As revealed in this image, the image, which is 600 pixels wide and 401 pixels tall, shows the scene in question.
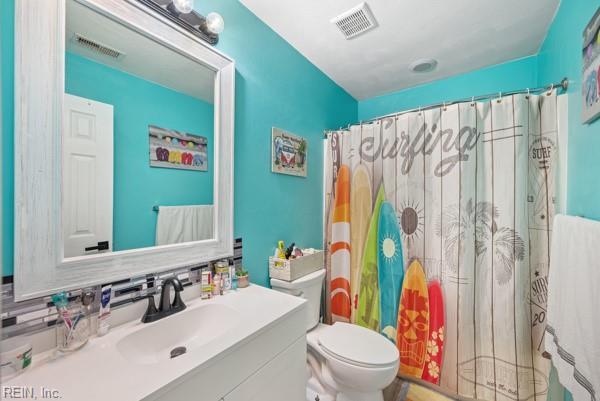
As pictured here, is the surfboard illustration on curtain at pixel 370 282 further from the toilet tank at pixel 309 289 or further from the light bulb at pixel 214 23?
the light bulb at pixel 214 23

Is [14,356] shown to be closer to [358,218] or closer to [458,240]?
[358,218]

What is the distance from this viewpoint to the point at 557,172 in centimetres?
120

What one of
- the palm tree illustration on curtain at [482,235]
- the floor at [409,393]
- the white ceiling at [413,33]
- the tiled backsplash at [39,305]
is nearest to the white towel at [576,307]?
the palm tree illustration on curtain at [482,235]

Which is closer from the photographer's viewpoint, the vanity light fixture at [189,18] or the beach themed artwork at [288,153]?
the vanity light fixture at [189,18]

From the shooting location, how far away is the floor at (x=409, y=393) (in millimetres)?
1464

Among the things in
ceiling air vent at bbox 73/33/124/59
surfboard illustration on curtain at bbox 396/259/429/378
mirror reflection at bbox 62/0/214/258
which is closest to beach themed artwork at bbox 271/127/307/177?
mirror reflection at bbox 62/0/214/258

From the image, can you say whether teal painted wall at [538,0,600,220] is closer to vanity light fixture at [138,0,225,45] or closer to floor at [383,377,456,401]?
floor at [383,377,456,401]

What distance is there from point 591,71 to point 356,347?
1576 millimetres

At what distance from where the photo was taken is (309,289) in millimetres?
1509

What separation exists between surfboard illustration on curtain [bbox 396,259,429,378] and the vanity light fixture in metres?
1.75

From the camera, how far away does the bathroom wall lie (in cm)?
128

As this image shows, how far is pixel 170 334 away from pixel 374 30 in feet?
6.45

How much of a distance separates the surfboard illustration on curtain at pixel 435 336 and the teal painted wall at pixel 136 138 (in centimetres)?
153

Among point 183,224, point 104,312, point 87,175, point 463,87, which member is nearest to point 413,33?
point 463,87
